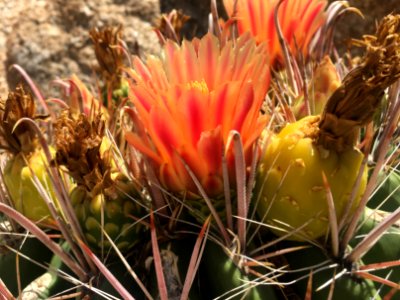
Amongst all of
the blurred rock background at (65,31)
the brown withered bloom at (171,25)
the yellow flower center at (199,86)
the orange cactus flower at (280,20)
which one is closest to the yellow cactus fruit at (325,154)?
the yellow flower center at (199,86)

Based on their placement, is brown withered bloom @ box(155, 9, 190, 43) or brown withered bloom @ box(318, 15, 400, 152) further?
brown withered bloom @ box(155, 9, 190, 43)

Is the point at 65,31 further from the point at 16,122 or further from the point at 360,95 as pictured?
the point at 360,95

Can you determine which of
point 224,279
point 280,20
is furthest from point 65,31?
point 224,279

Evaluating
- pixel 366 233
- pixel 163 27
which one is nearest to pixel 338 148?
A: pixel 366 233

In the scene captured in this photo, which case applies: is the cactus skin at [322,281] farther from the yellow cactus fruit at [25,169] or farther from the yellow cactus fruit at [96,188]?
the yellow cactus fruit at [25,169]

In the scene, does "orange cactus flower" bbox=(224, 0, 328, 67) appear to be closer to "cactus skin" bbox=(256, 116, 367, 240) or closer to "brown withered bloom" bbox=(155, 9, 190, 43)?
"brown withered bloom" bbox=(155, 9, 190, 43)

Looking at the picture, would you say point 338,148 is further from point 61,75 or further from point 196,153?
point 61,75

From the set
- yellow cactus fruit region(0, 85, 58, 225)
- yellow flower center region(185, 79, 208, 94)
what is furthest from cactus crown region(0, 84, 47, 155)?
yellow flower center region(185, 79, 208, 94)
